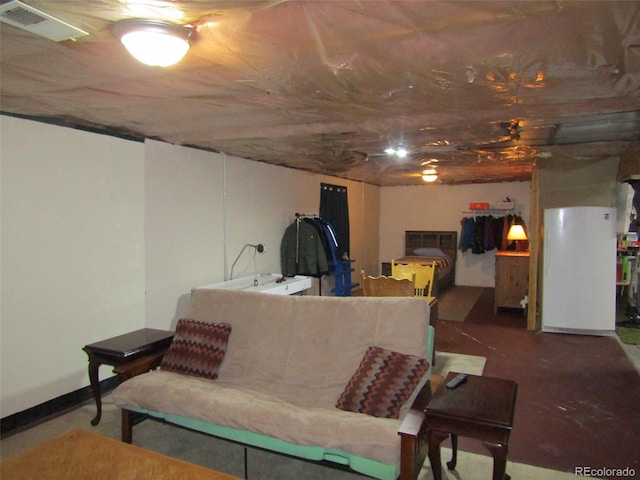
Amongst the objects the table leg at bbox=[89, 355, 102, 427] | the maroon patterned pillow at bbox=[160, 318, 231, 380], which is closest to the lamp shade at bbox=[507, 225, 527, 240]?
the maroon patterned pillow at bbox=[160, 318, 231, 380]

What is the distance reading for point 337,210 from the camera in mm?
7211

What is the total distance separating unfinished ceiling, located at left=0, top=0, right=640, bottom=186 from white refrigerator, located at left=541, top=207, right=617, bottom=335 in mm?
1301

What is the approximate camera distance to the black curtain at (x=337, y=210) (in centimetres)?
685

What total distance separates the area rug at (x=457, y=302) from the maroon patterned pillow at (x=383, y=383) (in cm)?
371

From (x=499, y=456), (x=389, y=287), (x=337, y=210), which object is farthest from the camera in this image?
(x=337, y=210)

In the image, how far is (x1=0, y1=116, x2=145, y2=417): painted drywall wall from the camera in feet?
9.34

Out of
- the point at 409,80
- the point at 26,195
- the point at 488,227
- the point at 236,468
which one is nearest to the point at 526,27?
the point at 409,80

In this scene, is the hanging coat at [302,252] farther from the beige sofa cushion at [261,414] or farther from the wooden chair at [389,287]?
the beige sofa cushion at [261,414]

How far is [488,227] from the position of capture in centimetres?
796

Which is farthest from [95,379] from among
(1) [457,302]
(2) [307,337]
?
(1) [457,302]

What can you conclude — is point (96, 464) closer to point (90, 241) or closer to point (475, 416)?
point (475, 416)

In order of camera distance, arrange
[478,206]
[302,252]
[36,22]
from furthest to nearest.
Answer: [478,206], [302,252], [36,22]

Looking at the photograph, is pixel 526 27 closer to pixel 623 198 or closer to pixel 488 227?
pixel 623 198

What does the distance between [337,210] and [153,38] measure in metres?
5.67
